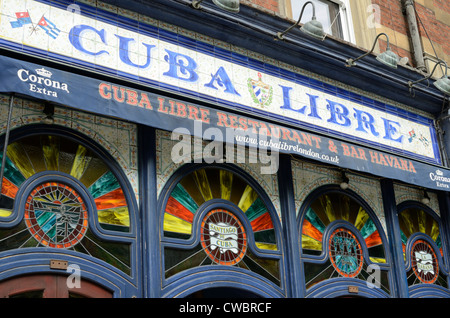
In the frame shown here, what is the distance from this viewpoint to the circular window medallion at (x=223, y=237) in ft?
23.7

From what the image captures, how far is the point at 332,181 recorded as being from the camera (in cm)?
888

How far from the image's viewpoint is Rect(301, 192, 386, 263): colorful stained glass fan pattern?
27.2 feet

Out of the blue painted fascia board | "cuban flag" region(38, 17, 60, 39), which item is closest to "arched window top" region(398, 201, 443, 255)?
the blue painted fascia board

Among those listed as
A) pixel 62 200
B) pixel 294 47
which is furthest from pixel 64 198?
pixel 294 47

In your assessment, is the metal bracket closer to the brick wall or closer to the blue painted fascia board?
the blue painted fascia board

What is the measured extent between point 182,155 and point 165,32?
1.53 meters

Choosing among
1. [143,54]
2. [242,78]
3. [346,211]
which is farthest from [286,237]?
[143,54]

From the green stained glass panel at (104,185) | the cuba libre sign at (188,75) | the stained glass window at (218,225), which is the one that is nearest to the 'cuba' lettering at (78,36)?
the cuba libre sign at (188,75)

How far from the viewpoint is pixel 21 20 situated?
631 centimetres

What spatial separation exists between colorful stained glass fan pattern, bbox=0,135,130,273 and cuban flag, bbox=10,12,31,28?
3.81 feet

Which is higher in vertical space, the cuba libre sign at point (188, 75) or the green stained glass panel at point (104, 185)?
the cuba libre sign at point (188, 75)

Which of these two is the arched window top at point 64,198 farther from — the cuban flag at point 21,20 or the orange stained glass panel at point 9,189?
the cuban flag at point 21,20

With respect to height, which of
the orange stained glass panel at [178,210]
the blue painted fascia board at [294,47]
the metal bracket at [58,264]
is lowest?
the metal bracket at [58,264]

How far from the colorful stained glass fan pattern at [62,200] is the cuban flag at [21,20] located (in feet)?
3.81
